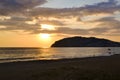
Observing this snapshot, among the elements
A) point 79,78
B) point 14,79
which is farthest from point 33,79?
point 79,78

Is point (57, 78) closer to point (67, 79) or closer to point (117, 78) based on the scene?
point (67, 79)

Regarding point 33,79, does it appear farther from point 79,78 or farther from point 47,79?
point 79,78

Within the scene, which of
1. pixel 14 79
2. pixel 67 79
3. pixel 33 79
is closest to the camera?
pixel 67 79

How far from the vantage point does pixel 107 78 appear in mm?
16547

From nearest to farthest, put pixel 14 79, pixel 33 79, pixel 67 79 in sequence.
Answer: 1. pixel 67 79
2. pixel 33 79
3. pixel 14 79


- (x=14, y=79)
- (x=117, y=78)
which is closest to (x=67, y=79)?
(x=117, y=78)

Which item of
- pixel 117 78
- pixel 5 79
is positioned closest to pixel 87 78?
pixel 117 78

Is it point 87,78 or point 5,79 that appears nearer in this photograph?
point 87,78

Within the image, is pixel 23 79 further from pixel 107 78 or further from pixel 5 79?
pixel 107 78

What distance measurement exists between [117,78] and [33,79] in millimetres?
6042

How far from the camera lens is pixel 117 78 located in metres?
16.6

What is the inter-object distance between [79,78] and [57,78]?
1608 millimetres

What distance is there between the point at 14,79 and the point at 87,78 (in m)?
6.32

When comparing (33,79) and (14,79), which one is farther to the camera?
(14,79)
